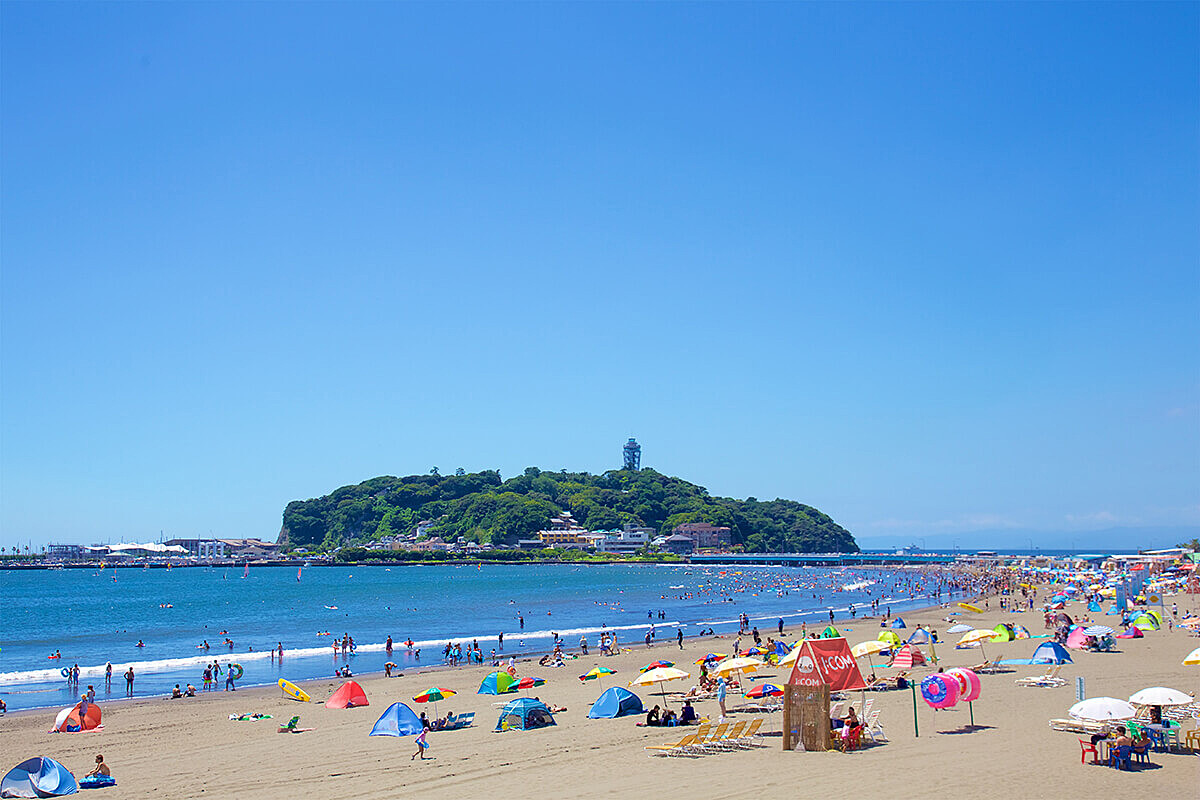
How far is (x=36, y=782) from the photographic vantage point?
48.5 feet

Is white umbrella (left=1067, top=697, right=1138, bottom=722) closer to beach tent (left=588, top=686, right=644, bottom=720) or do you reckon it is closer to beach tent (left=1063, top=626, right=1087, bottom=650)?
beach tent (left=588, top=686, right=644, bottom=720)

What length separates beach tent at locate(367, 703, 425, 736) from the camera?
18.6m

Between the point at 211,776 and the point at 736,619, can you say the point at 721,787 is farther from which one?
the point at 736,619

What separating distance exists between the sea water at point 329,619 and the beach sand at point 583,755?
33.7 feet

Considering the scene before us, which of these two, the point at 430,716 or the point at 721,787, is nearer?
the point at 721,787

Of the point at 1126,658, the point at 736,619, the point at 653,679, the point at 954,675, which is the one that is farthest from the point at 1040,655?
the point at 736,619

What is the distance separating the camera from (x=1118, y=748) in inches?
535

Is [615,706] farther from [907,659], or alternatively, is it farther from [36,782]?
[36,782]

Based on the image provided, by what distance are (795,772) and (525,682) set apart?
1413 cm

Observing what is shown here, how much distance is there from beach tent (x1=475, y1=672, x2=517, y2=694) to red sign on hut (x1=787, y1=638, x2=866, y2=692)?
1232cm

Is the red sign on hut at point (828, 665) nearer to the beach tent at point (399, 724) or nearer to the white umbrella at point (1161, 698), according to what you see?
the white umbrella at point (1161, 698)

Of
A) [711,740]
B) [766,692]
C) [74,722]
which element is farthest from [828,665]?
[74,722]

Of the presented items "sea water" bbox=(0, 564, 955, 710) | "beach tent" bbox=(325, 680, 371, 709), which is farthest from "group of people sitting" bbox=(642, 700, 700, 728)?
"sea water" bbox=(0, 564, 955, 710)

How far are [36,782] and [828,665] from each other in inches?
522
